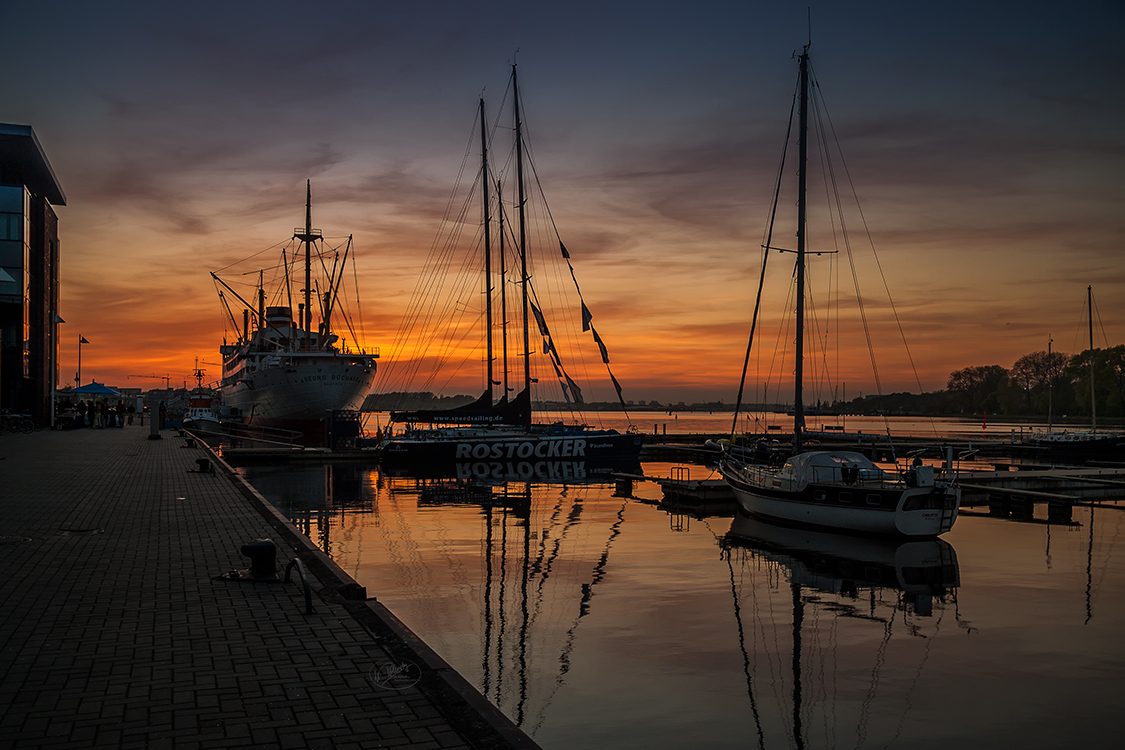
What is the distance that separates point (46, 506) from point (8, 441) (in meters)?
30.2

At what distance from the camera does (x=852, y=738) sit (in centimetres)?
890

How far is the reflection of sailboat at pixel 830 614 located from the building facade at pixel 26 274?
4939 centimetres

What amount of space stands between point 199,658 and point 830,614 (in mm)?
10396

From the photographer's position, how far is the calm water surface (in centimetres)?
928

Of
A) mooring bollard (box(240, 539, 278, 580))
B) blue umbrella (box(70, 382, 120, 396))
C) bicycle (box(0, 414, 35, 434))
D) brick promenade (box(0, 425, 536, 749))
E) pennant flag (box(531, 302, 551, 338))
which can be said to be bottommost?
brick promenade (box(0, 425, 536, 749))

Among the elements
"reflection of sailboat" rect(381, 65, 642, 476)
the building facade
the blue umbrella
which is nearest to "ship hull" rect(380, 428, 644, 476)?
"reflection of sailboat" rect(381, 65, 642, 476)

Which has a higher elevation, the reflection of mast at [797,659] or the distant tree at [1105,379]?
the distant tree at [1105,379]

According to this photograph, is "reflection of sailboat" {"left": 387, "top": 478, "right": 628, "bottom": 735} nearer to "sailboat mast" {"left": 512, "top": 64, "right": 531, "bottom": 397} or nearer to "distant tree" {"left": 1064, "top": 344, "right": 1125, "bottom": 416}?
"sailboat mast" {"left": 512, "top": 64, "right": 531, "bottom": 397}

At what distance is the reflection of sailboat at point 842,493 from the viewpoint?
70.3 feet

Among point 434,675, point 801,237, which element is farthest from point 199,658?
point 801,237

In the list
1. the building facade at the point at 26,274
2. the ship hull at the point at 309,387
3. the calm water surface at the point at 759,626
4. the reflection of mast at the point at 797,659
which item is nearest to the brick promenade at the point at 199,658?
the calm water surface at the point at 759,626

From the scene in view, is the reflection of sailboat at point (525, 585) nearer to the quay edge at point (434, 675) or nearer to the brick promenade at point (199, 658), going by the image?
the quay edge at point (434, 675)

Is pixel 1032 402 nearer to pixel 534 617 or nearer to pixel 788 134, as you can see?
pixel 788 134

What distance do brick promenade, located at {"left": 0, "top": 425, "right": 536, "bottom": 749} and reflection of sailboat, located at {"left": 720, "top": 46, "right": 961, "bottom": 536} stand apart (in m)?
14.7
